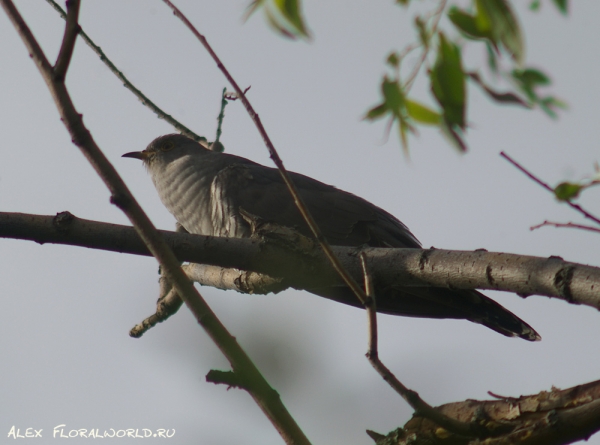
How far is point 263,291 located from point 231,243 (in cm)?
90

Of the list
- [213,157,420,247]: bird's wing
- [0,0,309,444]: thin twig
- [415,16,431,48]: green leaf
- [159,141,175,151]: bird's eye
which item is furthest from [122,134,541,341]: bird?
[415,16,431,48]: green leaf

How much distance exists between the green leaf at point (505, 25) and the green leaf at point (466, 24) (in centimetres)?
8

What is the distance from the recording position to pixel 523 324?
12.9 ft

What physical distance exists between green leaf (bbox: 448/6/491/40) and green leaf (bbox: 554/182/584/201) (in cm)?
66

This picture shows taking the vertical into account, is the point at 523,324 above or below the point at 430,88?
above

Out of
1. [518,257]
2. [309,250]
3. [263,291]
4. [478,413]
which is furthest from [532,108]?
[263,291]

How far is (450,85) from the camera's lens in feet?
5.45

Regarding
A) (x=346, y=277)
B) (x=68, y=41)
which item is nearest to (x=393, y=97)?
(x=346, y=277)

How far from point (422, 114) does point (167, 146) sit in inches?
211

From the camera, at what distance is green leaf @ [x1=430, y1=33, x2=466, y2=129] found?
1.66m

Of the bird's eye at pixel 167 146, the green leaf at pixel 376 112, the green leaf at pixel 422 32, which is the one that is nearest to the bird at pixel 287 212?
the bird's eye at pixel 167 146

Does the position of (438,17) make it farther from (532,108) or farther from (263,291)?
(263,291)

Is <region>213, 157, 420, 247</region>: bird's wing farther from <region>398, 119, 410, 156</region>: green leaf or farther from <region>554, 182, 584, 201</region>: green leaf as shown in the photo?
<region>398, 119, 410, 156</region>: green leaf

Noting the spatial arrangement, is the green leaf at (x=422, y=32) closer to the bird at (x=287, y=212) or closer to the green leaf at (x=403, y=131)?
the green leaf at (x=403, y=131)
